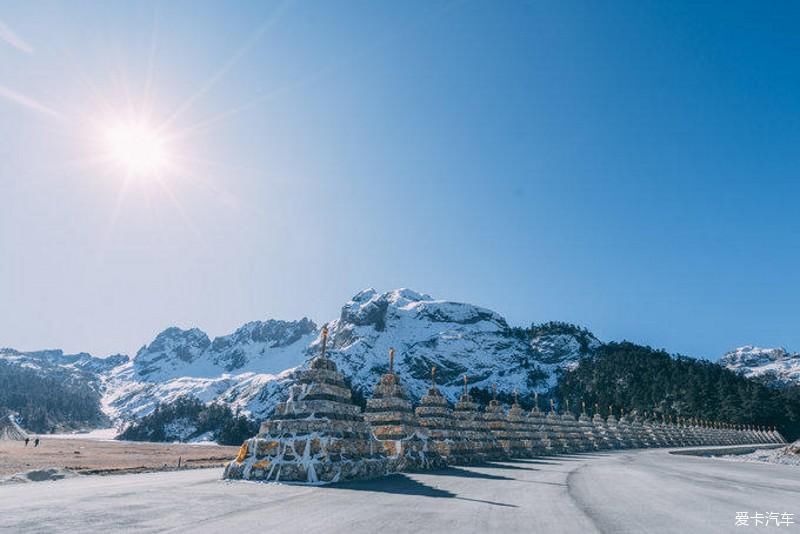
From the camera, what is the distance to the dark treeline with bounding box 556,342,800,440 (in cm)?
12525

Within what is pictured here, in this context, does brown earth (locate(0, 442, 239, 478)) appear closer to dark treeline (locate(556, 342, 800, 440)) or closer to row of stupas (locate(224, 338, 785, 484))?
row of stupas (locate(224, 338, 785, 484))

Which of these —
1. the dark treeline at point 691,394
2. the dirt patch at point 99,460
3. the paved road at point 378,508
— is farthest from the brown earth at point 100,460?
the dark treeline at point 691,394

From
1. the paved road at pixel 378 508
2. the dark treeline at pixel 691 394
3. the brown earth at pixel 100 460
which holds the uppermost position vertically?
the dark treeline at pixel 691 394

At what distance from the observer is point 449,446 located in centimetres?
2903

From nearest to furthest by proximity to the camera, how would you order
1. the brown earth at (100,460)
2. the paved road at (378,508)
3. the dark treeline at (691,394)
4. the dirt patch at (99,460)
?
the paved road at (378,508) < the dirt patch at (99,460) < the brown earth at (100,460) < the dark treeline at (691,394)

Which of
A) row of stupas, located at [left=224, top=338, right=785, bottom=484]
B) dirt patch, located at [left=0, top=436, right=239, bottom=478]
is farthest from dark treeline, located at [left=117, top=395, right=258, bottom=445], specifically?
row of stupas, located at [left=224, top=338, right=785, bottom=484]

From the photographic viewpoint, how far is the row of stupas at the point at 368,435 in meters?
17.4

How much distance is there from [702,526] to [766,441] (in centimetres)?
13463

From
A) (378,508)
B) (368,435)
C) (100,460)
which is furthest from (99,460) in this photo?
(378,508)

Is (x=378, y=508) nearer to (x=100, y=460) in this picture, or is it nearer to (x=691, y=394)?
(x=100, y=460)

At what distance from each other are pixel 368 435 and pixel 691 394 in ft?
461

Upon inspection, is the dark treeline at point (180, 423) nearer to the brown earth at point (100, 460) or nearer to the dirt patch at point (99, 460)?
the brown earth at point (100, 460)

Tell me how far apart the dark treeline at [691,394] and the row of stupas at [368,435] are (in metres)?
107

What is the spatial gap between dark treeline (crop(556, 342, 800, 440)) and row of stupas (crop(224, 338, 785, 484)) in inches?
4205
